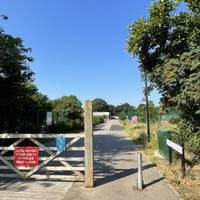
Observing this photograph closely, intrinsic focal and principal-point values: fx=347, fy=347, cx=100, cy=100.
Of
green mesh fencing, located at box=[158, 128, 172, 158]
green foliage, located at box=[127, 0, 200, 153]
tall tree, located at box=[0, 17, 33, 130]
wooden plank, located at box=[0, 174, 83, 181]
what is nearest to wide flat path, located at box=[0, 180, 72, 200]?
wooden plank, located at box=[0, 174, 83, 181]

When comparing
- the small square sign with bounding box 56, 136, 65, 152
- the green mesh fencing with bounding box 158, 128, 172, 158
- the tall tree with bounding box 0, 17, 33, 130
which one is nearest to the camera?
the small square sign with bounding box 56, 136, 65, 152

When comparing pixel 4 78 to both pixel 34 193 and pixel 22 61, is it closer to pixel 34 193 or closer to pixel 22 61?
pixel 22 61

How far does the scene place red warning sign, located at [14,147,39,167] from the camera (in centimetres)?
934

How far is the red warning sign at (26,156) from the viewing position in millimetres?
Answer: 9344

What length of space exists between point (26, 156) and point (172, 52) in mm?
5894

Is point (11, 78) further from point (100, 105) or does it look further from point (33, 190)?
point (100, 105)

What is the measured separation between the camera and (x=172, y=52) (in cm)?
1170

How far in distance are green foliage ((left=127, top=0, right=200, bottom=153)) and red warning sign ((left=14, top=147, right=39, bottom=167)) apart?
446 cm

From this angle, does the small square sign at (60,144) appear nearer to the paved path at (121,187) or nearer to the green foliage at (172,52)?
the paved path at (121,187)

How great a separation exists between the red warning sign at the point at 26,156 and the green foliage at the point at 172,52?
446 centimetres

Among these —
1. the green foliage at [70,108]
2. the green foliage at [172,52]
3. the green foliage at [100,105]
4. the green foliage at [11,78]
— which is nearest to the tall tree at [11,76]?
the green foliage at [11,78]

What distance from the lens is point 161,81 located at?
11352 mm

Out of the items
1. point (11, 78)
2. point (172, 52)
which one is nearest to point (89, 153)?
point (172, 52)

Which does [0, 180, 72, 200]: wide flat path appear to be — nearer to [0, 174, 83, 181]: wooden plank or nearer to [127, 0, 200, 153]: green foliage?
[0, 174, 83, 181]: wooden plank
